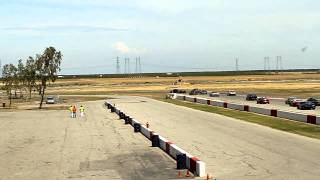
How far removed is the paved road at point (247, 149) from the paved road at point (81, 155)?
2126 mm

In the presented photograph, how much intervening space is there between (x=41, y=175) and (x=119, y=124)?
24.4 meters

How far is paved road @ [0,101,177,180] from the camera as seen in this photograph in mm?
20391

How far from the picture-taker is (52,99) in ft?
303

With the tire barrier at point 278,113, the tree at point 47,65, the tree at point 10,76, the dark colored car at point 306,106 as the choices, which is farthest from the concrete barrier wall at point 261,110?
the tree at point 10,76

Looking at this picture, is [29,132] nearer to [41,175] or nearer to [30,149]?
[30,149]

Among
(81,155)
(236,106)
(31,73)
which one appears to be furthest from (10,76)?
(81,155)

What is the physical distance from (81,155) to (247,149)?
8363 mm

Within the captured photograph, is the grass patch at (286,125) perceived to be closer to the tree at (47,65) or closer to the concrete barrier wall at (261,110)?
the concrete barrier wall at (261,110)

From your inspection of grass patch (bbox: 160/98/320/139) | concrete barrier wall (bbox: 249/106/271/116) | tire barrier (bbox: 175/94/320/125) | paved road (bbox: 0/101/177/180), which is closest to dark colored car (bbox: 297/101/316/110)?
tire barrier (bbox: 175/94/320/125)

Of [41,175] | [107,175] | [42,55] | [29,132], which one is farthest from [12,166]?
[42,55]

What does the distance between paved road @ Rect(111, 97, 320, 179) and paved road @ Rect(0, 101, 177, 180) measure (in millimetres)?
2126

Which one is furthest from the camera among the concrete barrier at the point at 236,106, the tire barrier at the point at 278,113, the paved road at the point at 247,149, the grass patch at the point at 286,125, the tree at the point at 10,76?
the tree at the point at 10,76

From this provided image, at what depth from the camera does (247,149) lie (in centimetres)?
2583

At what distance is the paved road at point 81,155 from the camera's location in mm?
20391
